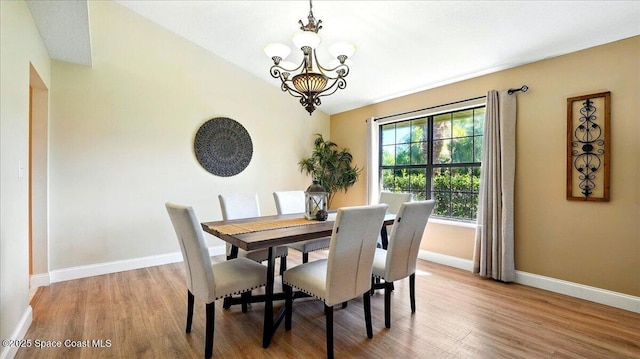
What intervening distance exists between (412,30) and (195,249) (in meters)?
2.85

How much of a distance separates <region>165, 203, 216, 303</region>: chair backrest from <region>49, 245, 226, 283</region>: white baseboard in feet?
7.35

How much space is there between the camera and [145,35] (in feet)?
12.3

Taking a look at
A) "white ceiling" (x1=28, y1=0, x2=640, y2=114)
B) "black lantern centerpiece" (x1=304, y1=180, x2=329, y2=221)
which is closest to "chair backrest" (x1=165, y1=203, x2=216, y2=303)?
"black lantern centerpiece" (x1=304, y1=180, x2=329, y2=221)

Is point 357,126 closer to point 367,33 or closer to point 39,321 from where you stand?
point 367,33

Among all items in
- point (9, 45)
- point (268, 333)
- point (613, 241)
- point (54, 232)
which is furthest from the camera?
point (54, 232)

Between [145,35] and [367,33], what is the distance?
110 inches

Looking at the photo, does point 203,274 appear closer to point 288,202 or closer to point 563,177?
point 288,202

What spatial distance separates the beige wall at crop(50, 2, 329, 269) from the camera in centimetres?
334

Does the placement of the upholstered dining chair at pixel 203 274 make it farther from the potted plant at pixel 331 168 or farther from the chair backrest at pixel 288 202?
the potted plant at pixel 331 168

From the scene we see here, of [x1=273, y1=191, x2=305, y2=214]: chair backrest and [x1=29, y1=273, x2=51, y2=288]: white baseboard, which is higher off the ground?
[x1=273, y1=191, x2=305, y2=214]: chair backrest

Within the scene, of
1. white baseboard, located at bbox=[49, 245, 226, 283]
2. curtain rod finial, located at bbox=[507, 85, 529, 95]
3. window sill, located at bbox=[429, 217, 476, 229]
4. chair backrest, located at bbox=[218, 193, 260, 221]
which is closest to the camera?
chair backrest, located at bbox=[218, 193, 260, 221]

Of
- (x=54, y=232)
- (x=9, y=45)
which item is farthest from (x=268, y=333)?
(x=54, y=232)

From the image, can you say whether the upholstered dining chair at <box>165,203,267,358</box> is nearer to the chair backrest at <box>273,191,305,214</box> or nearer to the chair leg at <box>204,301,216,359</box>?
the chair leg at <box>204,301,216,359</box>

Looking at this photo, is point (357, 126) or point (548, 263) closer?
point (548, 263)
